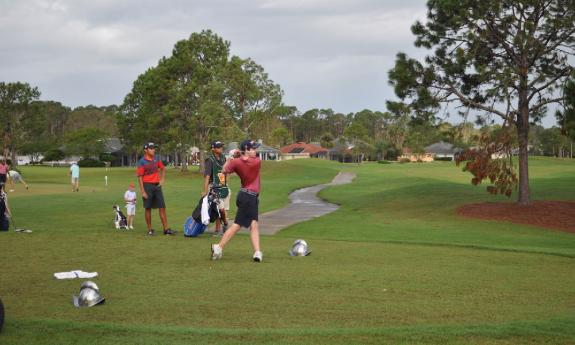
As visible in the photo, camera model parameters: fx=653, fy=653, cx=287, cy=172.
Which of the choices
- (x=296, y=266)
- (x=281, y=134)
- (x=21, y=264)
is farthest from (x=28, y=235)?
(x=281, y=134)

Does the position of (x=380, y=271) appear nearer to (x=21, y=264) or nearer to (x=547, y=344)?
(x=547, y=344)

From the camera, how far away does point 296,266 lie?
11.4 m

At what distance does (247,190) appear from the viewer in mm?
12078

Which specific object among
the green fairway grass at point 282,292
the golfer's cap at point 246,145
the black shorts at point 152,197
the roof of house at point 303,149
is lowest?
the green fairway grass at point 282,292

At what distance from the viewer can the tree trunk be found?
2806 centimetres

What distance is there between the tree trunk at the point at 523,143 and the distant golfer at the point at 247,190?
19082 mm

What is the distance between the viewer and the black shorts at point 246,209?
12070 millimetres

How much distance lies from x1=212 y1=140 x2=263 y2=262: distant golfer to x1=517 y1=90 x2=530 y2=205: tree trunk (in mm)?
19082

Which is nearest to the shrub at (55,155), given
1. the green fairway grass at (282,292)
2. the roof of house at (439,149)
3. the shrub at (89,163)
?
the shrub at (89,163)

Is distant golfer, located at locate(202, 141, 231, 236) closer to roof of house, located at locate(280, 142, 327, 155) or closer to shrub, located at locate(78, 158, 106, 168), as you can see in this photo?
shrub, located at locate(78, 158, 106, 168)

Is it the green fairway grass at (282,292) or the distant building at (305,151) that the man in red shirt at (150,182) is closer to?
the green fairway grass at (282,292)

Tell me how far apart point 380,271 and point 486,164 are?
16345 mm

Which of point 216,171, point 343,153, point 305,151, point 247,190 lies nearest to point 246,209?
point 247,190

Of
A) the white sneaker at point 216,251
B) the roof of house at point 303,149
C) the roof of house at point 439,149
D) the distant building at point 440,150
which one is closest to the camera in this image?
the white sneaker at point 216,251
